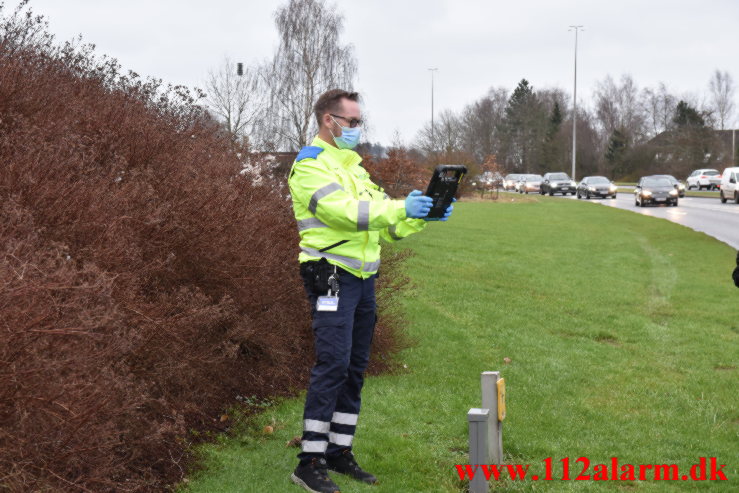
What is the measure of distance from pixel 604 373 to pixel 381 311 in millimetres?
2251

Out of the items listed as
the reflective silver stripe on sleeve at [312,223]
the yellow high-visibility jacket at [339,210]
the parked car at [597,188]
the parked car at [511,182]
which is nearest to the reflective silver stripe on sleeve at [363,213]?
the yellow high-visibility jacket at [339,210]

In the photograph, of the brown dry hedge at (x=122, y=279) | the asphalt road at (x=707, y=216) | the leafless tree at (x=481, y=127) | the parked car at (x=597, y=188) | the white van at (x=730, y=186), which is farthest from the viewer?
the leafless tree at (x=481, y=127)

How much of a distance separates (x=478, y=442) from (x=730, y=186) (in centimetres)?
4053

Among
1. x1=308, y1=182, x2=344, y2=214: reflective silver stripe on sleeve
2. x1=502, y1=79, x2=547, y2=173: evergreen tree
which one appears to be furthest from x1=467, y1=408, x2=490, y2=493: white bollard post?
x1=502, y1=79, x2=547, y2=173: evergreen tree

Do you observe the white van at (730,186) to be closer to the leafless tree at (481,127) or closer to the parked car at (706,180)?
the parked car at (706,180)

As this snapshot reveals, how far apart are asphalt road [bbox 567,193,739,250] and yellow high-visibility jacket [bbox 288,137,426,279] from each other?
18929 millimetres

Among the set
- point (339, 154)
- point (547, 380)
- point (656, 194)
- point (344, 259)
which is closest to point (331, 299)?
point (344, 259)

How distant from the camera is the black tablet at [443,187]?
14.2 ft

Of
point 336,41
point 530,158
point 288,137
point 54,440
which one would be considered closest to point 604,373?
point 54,440

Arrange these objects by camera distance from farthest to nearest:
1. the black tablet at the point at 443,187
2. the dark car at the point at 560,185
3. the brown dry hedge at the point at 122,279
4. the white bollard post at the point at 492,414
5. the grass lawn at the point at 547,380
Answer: the dark car at the point at 560,185 < the grass lawn at the point at 547,380 < the white bollard post at the point at 492,414 < the black tablet at the point at 443,187 < the brown dry hedge at the point at 122,279

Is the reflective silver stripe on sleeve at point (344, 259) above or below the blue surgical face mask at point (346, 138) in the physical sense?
below

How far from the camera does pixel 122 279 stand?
14.4 feet

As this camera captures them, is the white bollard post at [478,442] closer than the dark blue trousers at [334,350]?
No

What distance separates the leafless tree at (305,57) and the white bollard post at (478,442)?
133ft
